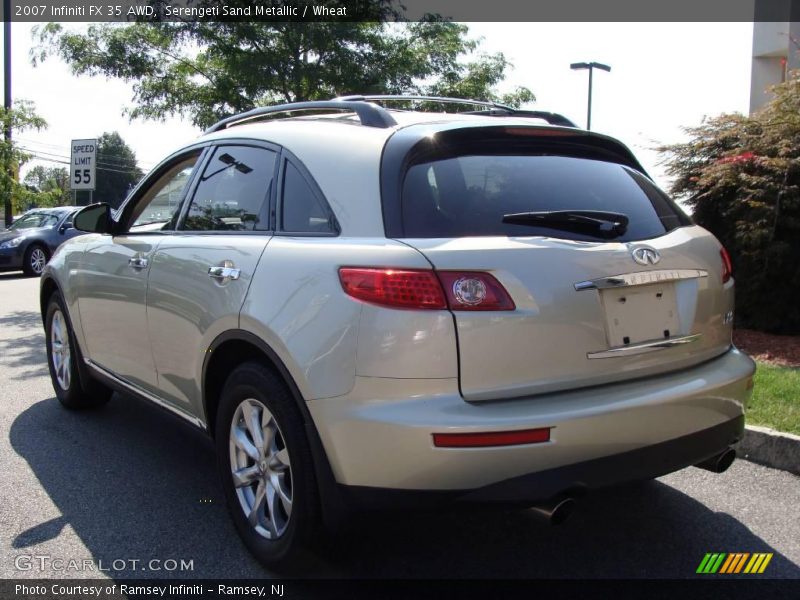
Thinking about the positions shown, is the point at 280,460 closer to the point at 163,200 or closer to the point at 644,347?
the point at 644,347

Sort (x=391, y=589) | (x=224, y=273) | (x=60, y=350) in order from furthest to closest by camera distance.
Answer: (x=60, y=350) < (x=224, y=273) < (x=391, y=589)

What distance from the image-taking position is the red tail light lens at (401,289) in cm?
245

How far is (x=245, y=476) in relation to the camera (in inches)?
122

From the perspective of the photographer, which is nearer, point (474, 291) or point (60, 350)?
point (474, 291)

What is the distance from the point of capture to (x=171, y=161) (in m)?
4.24

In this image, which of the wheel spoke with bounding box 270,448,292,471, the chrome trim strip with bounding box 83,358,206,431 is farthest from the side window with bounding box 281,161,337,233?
the chrome trim strip with bounding box 83,358,206,431

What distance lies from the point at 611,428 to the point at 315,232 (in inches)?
50.9

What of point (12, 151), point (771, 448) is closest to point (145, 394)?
point (771, 448)

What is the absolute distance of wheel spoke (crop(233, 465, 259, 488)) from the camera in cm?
307

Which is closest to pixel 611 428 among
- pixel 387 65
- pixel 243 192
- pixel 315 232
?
pixel 315 232

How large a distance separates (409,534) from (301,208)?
1511mm

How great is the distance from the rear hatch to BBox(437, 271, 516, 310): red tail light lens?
0.02 m

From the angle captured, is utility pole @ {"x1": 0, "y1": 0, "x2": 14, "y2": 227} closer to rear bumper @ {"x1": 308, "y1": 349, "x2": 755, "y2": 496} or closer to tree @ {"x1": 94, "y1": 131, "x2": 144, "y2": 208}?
rear bumper @ {"x1": 308, "y1": 349, "x2": 755, "y2": 496}

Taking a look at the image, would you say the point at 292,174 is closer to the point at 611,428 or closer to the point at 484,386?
the point at 484,386
